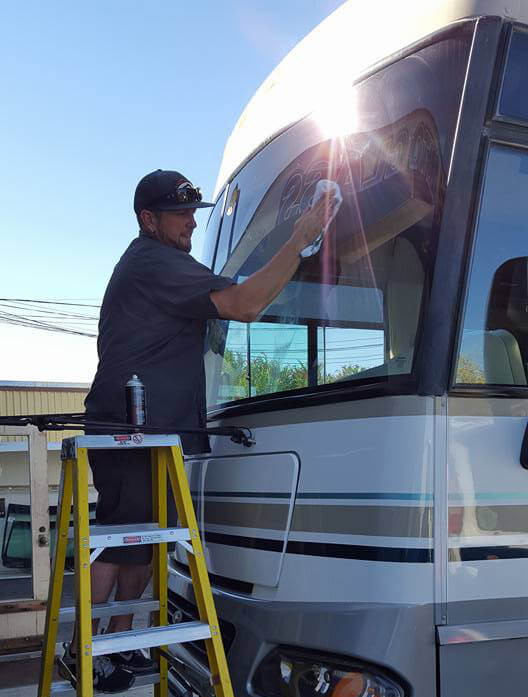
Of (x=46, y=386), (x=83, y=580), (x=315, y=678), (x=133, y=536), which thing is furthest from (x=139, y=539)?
(x=46, y=386)

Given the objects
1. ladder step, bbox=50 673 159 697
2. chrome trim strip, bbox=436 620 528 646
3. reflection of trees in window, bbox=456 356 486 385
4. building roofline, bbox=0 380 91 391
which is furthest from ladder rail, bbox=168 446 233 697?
building roofline, bbox=0 380 91 391

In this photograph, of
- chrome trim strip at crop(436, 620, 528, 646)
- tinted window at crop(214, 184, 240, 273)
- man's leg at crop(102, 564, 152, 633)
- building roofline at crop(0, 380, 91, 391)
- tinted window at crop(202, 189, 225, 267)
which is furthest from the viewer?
building roofline at crop(0, 380, 91, 391)

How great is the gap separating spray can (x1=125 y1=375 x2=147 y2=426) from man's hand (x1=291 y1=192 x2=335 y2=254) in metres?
0.75

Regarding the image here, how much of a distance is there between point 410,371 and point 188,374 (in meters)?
0.99

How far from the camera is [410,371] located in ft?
7.15

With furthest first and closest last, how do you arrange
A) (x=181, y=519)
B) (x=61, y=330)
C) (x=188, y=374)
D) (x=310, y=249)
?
(x=61, y=330), (x=188, y=374), (x=310, y=249), (x=181, y=519)

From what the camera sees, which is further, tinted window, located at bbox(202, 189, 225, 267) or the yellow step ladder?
tinted window, located at bbox(202, 189, 225, 267)

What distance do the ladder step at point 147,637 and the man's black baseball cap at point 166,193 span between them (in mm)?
1562

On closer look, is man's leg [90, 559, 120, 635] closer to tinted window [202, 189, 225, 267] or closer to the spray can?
the spray can

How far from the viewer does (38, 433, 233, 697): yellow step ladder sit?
2.23 m

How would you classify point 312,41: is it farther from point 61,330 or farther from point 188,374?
point 61,330

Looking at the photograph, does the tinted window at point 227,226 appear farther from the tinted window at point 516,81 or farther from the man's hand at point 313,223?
the tinted window at point 516,81

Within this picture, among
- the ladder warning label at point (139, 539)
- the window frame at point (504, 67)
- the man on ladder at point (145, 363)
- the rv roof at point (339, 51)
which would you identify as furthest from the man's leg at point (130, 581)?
the window frame at point (504, 67)

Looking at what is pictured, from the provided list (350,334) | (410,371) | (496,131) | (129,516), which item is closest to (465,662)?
(410,371)
